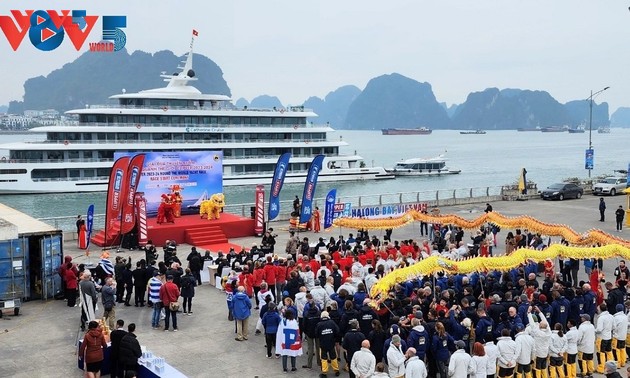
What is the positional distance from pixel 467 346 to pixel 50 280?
10.2 meters

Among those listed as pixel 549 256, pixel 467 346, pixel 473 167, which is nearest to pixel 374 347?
pixel 467 346

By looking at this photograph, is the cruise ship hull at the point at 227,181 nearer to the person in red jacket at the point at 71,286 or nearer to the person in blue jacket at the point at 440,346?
the person in red jacket at the point at 71,286

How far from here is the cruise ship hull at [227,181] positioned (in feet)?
159

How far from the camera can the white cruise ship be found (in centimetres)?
4884

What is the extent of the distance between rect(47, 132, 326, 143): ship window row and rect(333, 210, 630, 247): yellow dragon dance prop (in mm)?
33681

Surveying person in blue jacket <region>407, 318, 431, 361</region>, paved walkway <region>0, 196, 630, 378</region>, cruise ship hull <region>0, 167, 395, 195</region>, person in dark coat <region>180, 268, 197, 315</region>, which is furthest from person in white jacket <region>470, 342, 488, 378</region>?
cruise ship hull <region>0, 167, 395, 195</region>

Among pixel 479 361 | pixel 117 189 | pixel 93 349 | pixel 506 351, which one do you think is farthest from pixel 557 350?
pixel 117 189

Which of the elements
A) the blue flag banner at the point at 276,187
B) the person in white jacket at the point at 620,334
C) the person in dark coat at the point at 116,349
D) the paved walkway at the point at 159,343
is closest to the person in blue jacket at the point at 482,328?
the person in white jacket at the point at 620,334

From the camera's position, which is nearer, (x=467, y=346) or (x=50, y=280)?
(x=467, y=346)

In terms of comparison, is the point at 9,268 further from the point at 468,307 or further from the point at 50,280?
the point at 468,307

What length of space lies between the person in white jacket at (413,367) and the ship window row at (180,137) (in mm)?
45022

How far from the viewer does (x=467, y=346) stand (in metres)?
10.8

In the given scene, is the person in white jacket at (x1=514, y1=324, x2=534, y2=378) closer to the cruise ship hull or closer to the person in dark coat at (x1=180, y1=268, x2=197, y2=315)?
the person in dark coat at (x1=180, y1=268, x2=197, y2=315)

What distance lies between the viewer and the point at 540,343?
10.2 m
